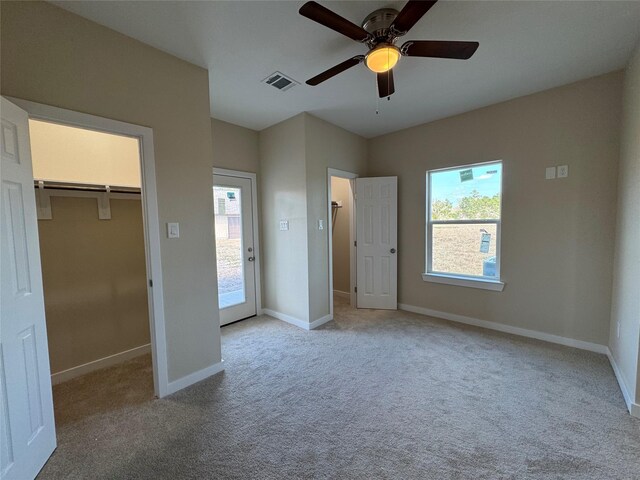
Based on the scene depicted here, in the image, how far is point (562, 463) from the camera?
1.48 meters

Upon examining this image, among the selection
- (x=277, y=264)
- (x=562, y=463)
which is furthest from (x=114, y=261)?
(x=562, y=463)

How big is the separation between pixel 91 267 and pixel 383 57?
10.2 ft

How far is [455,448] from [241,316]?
295 centimetres

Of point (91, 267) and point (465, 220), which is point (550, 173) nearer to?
point (465, 220)

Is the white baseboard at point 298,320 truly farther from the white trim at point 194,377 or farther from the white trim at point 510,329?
the white trim at point 510,329

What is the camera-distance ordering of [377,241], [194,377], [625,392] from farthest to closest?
[377,241]
[194,377]
[625,392]

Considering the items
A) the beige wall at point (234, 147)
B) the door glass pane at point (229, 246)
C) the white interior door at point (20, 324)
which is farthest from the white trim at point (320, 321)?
the white interior door at point (20, 324)

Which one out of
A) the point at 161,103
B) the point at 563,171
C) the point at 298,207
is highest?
the point at 161,103

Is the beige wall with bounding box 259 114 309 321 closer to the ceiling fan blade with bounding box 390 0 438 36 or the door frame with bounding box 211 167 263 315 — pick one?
the door frame with bounding box 211 167 263 315

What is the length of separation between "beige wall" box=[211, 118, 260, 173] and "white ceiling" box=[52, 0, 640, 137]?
1.43 ft

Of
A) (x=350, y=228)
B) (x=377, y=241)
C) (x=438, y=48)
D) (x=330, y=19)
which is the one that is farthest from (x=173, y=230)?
(x=377, y=241)

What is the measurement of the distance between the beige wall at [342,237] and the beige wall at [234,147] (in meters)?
1.82

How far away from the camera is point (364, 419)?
6.07 ft

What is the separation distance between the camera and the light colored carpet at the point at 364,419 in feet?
4.91
